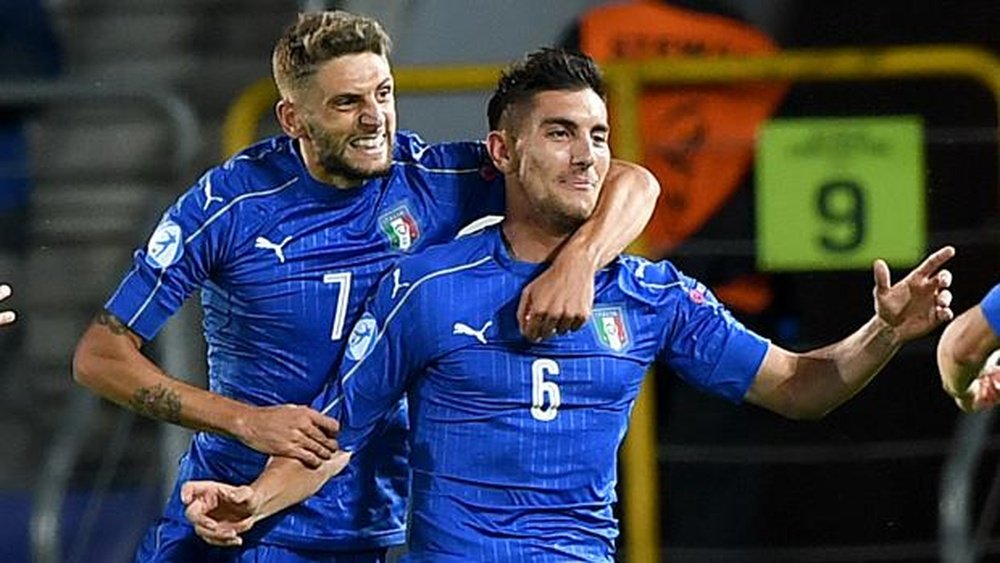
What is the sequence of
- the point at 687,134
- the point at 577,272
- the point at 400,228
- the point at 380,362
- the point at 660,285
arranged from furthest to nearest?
the point at 687,134 → the point at 400,228 → the point at 660,285 → the point at 380,362 → the point at 577,272

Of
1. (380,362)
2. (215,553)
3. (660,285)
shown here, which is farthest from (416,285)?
(215,553)

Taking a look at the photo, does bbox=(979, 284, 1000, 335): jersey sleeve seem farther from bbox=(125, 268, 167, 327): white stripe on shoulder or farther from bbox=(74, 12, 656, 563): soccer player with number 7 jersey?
bbox=(125, 268, 167, 327): white stripe on shoulder

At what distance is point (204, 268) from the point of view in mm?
5848

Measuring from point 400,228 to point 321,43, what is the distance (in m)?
0.41

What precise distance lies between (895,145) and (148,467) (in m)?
2.44

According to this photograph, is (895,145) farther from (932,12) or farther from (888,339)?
(888,339)

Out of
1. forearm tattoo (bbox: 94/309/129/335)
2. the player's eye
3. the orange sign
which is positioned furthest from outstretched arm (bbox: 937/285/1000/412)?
the orange sign

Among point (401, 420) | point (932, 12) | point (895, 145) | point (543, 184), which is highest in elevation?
point (932, 12)

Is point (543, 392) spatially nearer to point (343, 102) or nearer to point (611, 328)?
point (611, 328)

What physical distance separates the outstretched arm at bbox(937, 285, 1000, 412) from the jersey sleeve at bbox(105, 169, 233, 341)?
1494 millimetres

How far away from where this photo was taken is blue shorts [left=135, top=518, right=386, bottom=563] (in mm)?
5828

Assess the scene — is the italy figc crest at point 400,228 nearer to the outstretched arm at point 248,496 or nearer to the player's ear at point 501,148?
the player's ear at point 501,148

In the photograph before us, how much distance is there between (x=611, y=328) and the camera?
560 centimetres

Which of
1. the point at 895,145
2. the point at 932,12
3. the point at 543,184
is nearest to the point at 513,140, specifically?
the point at 543,184
